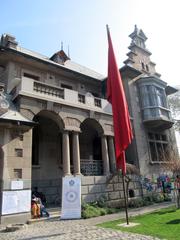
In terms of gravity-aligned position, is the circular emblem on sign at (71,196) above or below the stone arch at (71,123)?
below

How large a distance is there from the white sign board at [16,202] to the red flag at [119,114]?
5.08 m

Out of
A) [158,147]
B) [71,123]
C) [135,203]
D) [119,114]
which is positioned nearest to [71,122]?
[71,123]

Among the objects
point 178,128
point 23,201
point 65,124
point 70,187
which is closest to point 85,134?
point 65,124

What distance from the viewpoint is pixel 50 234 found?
8.32 meters

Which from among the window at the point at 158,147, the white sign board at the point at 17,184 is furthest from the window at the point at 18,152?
the window at the point at 158,147

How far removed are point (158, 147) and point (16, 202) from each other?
617 inches

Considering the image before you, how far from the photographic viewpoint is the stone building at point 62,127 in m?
12.0

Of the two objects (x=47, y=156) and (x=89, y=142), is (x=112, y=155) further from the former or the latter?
(x=47, y=156)

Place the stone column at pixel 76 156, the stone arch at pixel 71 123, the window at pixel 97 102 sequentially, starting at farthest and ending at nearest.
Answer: the window at pixel 97 102 → the stone arch at pixel 71 123 → the stone column at pixel 76 156

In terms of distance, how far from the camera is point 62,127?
15.0 metres

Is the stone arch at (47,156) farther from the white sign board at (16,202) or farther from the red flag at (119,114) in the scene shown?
the red flag at (119,114)

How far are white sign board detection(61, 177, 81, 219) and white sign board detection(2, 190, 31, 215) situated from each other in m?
1.85

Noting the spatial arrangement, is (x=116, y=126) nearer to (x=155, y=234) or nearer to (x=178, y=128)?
(x=155, y=234)

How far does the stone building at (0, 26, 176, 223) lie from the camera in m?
12.0
